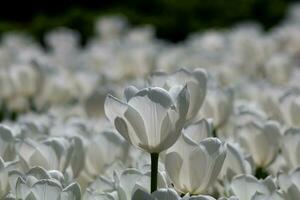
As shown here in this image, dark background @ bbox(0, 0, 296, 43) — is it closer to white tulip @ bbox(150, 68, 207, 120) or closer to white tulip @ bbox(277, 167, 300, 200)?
white tulip @ bbox(150, 68, 207, 120)

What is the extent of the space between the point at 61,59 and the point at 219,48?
4.04 ft

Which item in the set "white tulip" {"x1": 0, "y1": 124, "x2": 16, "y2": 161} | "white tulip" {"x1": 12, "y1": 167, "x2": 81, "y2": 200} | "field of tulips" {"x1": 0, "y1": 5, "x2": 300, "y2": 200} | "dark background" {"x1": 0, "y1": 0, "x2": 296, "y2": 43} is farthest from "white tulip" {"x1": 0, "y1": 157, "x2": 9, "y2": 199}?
"dark background" {"x1": 0, "y1": 0, "x2": 296, "y2": 43}

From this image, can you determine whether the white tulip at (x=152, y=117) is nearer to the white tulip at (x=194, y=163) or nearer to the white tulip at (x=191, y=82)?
the white tulip at (x=194, y=163)

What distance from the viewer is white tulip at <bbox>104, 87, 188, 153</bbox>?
2342 mm

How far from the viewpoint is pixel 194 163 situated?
7.98ft

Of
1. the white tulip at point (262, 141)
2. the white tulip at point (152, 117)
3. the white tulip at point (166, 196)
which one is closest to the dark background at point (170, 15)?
the white tulip at point (262, 141)

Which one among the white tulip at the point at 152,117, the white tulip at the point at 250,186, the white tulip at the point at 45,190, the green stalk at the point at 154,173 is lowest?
the white tulip at the point at 250,186

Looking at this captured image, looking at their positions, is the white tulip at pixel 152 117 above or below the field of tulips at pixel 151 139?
above

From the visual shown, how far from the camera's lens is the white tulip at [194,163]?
2.42 metres

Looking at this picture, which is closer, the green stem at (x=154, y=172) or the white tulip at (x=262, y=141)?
the green stem at (x=154, y=172)

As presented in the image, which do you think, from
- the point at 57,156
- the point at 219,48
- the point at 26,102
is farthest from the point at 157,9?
the point at 57,156

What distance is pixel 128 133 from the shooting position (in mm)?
2393

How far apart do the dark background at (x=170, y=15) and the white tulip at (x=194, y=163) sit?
7.25m

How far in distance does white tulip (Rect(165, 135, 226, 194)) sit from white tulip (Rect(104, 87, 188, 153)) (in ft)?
0.30
